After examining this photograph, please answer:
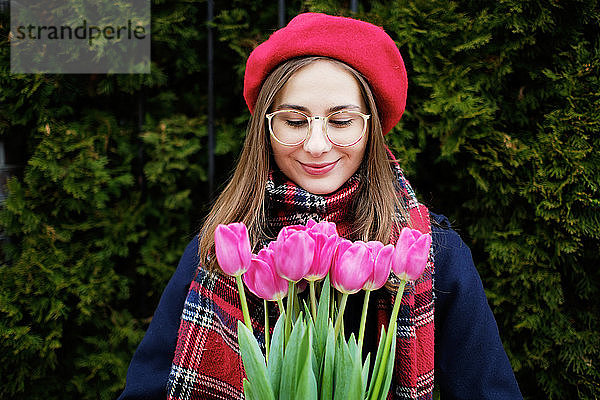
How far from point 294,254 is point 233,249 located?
8cm

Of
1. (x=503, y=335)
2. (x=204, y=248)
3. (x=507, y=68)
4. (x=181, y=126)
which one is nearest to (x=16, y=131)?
(x=181, y=126)

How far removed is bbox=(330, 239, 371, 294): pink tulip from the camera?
625 mm

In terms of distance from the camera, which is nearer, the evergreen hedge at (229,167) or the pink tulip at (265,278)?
the pink tulip at (265,278)

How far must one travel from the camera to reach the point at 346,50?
3.43ft

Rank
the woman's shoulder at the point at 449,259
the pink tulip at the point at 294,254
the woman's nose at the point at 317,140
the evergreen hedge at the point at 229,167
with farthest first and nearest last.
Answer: the evergreen hedge at the point at 229,167 < the woman's shoulder at the point at 449,259 < the woman's nose at the point at 317,140 < the pink tulip at the point at 294,254

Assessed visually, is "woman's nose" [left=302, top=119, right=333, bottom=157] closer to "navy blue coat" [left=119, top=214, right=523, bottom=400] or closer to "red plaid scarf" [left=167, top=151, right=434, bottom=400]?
"red plaid scarf" [left=167, top=151, right=434, bottom=400]

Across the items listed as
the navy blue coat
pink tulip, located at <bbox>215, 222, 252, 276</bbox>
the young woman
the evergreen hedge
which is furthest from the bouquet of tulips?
the evergreen hedge

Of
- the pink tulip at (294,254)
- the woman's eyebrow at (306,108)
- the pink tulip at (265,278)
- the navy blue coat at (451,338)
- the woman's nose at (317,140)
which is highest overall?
the woman's eyebrow at (306,108)

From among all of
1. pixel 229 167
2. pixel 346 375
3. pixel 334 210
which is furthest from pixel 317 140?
pixel 229 167

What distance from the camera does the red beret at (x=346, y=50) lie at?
1047mm

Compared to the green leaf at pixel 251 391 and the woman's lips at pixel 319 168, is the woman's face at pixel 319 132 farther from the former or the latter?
the green leaf at pixel 251 391

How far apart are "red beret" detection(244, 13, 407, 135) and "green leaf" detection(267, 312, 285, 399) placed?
63cm

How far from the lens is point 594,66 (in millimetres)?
1451

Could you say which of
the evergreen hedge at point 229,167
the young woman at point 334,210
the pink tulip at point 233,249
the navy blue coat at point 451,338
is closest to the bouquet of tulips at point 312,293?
the pink tulip at point 233,249
